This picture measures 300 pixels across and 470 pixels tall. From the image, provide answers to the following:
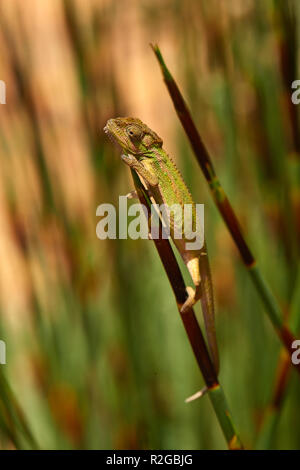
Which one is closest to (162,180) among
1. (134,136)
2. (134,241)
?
(134,136)

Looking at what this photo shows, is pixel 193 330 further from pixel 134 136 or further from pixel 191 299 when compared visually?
pixel 134 136

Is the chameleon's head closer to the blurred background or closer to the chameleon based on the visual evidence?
the chameleon

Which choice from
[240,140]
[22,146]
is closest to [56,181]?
[22,146]

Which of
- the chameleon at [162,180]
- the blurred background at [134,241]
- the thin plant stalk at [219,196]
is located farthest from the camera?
the blurred background at [134,241]

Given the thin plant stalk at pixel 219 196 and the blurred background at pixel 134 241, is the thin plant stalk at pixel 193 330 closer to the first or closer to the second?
the thin plant stalk at pixel 219 196

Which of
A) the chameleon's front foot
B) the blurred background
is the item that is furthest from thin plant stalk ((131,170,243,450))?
the blurred background

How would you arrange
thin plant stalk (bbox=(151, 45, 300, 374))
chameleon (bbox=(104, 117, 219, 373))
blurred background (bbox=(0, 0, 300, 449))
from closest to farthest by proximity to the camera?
thin plant stalk (bbox=(151, 45, 300, 374))
chameleon (bbox=(104, 117, 219, 373))
blurred background (bbox=(0, 0, 300, 449))

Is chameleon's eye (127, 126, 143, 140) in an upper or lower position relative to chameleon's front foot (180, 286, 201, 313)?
upper

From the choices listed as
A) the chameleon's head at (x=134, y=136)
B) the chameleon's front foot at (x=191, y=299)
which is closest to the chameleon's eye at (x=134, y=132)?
the chameleon's head at (x=134, y=136)
